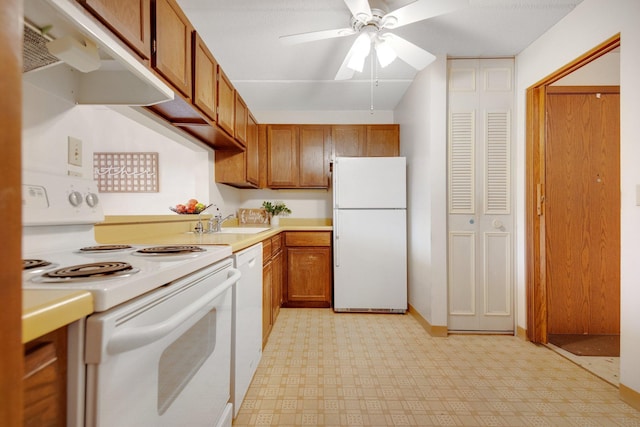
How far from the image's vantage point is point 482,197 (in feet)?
7.91

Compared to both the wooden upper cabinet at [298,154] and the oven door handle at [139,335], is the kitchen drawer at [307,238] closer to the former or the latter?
the wooden upper cabinet at [298,154]

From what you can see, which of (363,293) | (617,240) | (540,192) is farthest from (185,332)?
(617,240)

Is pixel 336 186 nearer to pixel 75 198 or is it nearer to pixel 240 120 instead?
pixel 240 120

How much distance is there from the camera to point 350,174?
294 cm

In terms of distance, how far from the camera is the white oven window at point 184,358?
0.75m

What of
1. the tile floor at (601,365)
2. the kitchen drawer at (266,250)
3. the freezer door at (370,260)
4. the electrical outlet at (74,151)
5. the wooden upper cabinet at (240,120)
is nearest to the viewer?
the electrical outlet at (74,151)

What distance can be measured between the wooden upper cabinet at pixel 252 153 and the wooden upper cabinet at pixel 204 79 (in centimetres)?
99

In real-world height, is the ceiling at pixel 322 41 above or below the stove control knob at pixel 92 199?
above

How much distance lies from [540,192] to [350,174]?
5.21 ft

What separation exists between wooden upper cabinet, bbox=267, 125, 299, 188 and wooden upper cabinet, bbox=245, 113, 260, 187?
0.56 ft

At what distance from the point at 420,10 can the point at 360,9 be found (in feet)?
1.05

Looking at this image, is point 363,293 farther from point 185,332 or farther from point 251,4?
point 251,4

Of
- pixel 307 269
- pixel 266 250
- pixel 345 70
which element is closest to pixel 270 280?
pixel 266 250

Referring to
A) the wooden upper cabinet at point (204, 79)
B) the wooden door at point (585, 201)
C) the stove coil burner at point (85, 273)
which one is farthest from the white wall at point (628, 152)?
the wooden upper cabinet at point (204, 79)
